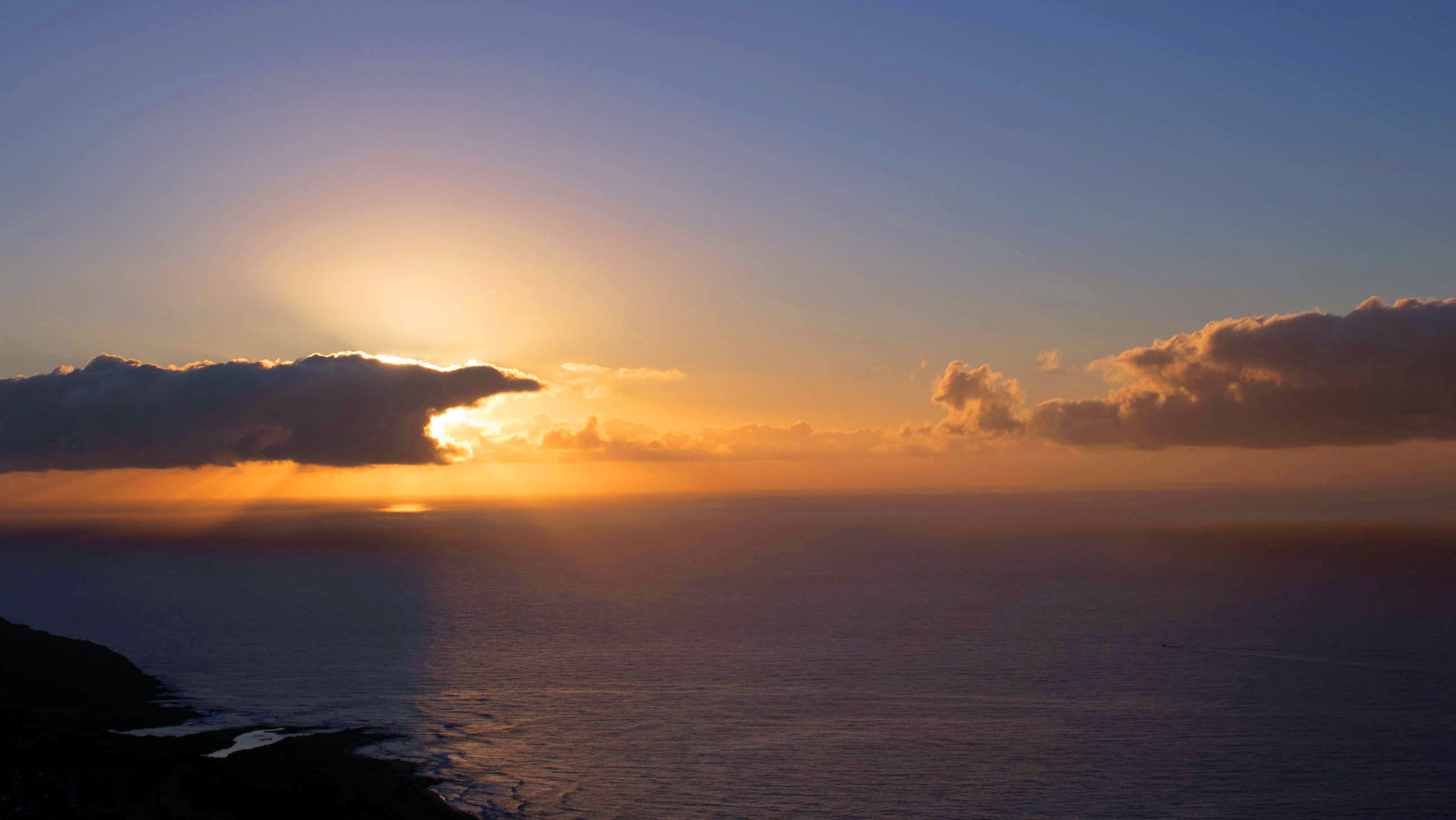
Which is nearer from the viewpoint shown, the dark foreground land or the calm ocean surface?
the dark foreground land

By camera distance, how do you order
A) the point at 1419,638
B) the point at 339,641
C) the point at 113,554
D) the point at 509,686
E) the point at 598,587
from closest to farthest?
the point at 509,686 < the point at 1419,638 < the point at 339,641 < the point at 598,587 < the point at 113,554

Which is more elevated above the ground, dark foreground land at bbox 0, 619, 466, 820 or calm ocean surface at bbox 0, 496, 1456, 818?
dark foreground land at bbox 0, 619, 466, 820

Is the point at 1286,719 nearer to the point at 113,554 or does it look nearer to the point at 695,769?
the point at 695,769

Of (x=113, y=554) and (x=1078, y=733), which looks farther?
(x=113, y=554)

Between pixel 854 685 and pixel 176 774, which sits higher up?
pixel 176 774

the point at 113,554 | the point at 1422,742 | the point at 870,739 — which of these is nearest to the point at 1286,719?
the point at 1422,742
